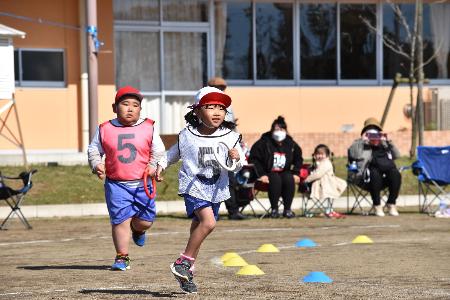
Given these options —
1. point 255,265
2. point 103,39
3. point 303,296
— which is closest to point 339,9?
point 103,39

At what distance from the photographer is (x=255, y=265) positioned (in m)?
12.1

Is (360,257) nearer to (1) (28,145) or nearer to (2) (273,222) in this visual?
(2) (273,222)

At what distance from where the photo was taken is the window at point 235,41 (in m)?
28.8

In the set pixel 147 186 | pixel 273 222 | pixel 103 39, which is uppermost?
pixel 103 39

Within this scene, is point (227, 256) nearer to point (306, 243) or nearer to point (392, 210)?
point (306, 243)

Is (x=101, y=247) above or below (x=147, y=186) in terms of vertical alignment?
below

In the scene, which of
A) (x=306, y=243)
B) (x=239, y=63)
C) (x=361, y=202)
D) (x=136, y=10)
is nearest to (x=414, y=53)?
(x=239, y=63)

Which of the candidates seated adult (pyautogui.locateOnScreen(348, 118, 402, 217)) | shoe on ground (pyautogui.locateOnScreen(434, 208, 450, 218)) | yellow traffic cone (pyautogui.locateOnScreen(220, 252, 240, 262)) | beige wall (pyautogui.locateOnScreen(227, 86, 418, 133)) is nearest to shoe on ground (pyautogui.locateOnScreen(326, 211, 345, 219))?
seated adult (pyautogui.locateOnScreen(348, 118, 402, 217))

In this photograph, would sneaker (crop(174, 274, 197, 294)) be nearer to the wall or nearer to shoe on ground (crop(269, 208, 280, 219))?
shoe on ground (crop(269, 208, 280, 219))

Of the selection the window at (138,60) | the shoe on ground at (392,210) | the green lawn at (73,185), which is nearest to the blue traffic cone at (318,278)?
the shoe on ground at (392,210)

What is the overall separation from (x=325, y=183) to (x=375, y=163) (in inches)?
42.2

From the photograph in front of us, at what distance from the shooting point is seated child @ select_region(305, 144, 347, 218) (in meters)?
19.8

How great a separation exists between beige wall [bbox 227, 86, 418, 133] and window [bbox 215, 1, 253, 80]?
58 cm

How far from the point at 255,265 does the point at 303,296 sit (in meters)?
2.81
